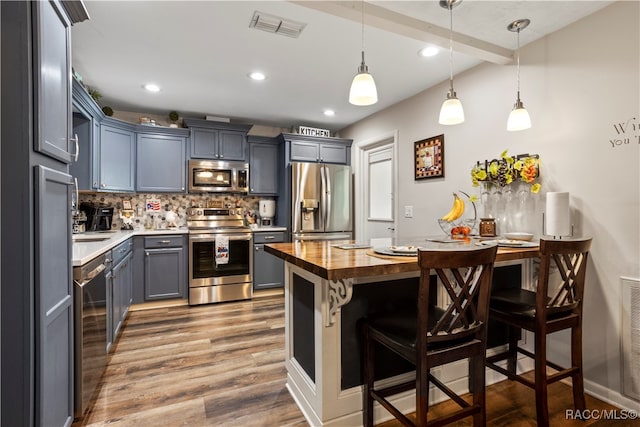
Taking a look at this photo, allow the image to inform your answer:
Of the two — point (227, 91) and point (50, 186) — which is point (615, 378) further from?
point (227, 91)

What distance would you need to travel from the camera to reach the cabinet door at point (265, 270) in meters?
4.21

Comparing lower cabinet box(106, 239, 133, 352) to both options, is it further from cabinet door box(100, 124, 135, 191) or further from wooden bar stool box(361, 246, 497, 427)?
wooden bar stool box(361, 246, 497, 427)

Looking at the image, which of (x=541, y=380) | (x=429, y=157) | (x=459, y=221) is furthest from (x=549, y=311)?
(x=429, y=157)

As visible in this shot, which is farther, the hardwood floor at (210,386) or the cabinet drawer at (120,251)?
the cabinet drawer at (120,251)

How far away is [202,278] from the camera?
12.8 feet

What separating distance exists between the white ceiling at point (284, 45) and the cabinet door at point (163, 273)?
70.7 inches

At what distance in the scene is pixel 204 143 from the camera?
13.8 feet

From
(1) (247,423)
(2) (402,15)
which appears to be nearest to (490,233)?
(2) (402,15)

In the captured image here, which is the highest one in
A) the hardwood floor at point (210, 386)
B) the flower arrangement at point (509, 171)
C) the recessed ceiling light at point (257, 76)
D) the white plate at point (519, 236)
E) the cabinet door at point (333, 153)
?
the recessed ceiling light at point (257, 76)

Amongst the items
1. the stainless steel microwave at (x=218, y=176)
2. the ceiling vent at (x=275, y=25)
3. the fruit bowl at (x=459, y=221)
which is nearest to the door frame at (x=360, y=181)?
the stainless steel microwave at (x=218, y=176)

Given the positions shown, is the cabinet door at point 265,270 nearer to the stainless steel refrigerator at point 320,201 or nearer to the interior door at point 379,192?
the stainless steel refrigerator at point 320,201

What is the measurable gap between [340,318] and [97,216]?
3.38 metres

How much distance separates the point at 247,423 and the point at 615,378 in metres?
2.24

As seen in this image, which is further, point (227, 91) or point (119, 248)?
point (227, 91)
